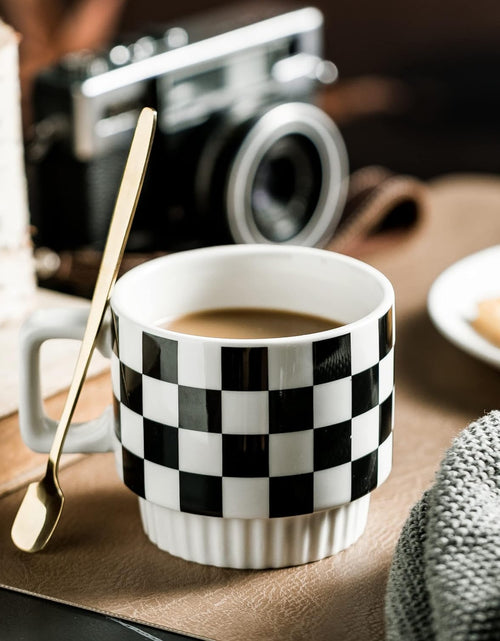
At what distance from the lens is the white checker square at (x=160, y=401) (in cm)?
35

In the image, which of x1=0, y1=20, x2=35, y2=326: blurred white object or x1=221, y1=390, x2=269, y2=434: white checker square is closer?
x1=221, y1=390, x2=269, y2=434: white checker square

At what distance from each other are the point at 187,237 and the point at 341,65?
112cm

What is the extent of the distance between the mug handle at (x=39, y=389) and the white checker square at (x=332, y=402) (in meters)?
0.09

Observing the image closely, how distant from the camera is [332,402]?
35 cm

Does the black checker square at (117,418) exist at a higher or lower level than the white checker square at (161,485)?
higher

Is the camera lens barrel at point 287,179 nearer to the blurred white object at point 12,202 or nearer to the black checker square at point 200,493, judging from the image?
the blurred white object at point 12,202

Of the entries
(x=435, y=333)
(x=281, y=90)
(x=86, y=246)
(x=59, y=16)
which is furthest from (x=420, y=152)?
(x=435, y=333)

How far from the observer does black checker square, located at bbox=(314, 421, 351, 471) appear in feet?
1.15

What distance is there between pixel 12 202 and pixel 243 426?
261 mm

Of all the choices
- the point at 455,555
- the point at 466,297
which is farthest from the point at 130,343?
the point at 466,297

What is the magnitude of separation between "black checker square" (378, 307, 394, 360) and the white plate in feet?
0.45

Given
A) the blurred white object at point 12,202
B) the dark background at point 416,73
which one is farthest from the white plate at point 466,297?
the dark background at point 416,73

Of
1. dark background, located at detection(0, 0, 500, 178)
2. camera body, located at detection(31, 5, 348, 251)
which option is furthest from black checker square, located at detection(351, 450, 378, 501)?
dark background, located at detection(0, 0, 500, 178)

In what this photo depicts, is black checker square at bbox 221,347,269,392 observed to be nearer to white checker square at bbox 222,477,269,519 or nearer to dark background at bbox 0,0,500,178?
white checker square at bbox 222,477,269,519
